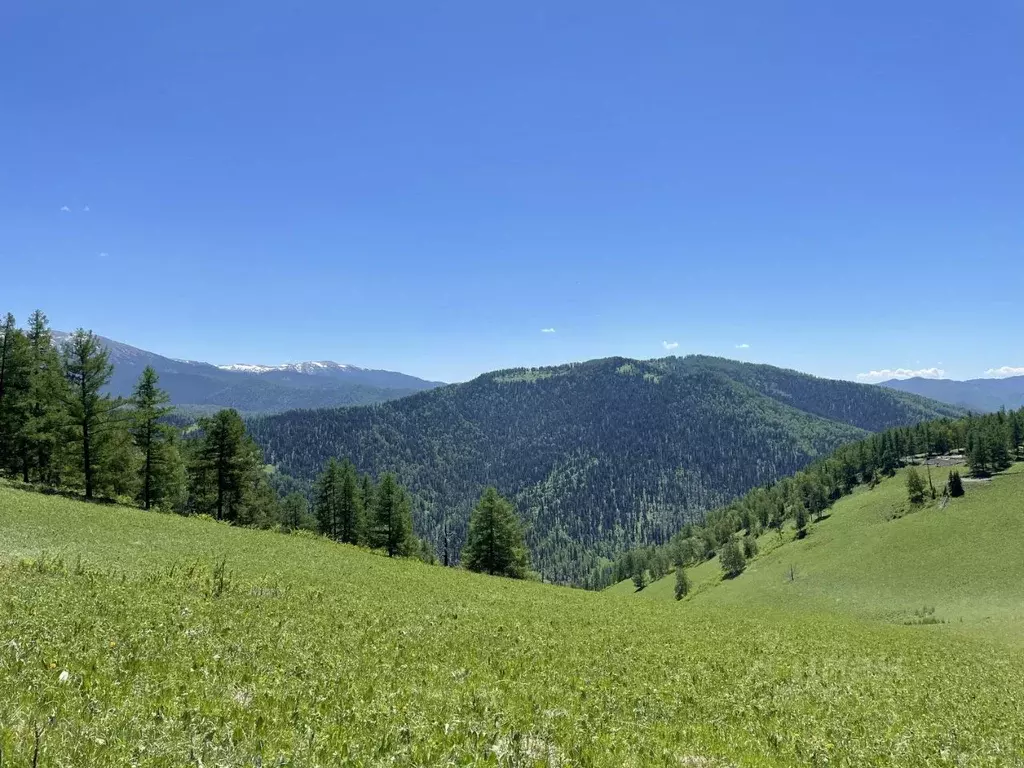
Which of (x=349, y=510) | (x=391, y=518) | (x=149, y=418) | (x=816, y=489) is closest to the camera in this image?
(x=149, y=418)

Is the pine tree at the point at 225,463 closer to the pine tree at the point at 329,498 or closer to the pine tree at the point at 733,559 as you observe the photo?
the pine tree at the point at 329,498

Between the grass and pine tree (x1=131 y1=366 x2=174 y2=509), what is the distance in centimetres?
2231

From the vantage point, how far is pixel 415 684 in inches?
360

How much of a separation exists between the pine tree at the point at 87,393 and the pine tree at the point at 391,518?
92.2ft

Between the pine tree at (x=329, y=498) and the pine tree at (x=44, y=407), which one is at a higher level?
the pine tree at (x=44, y=407)

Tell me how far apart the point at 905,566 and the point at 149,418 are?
10567 centimetres

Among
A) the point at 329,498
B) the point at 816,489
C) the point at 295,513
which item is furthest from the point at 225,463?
the point at 816,489

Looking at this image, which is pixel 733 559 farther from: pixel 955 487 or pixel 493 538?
pixel 493 538

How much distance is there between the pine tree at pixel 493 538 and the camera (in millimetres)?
61781

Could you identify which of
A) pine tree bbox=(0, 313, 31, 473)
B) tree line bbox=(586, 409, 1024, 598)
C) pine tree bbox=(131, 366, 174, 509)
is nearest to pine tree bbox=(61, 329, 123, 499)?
pine tree bbox=(131, 366, 174, 509)

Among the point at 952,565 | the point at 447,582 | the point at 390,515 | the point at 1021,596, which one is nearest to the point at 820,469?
the point at 952,565

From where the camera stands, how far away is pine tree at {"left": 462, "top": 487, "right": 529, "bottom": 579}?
6178cm

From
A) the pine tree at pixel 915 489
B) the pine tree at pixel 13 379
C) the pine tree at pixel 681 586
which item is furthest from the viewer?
the pine tree at pixel 681 586

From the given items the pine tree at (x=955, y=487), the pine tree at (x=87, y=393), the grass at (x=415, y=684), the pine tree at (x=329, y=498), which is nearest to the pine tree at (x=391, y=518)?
the pine tree at (x=329, y=498)
